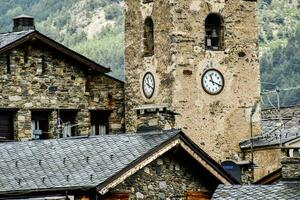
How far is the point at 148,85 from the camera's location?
5581 centimetres

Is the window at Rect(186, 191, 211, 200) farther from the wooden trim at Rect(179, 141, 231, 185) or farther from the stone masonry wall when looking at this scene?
the wooden trim at Rect(179, 141, 231, 185)

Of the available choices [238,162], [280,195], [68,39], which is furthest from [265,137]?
[68,39]

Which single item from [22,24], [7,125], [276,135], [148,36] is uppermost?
[22,24]

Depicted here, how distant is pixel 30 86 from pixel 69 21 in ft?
326

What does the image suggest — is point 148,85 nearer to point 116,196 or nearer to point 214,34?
point 214,34

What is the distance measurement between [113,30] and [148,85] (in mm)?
88968

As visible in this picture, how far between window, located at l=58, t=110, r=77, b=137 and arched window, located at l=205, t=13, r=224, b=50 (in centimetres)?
617

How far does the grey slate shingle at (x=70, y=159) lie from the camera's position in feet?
128

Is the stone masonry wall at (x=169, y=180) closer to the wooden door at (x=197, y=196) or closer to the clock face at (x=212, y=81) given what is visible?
the wooden door at (x=197, y=196)

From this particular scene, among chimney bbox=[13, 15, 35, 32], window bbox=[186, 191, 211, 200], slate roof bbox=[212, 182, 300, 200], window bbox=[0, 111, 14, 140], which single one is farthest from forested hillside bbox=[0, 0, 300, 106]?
slate roof bbox=[212, 182, 300, 200]

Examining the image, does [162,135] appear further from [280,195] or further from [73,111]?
[73,111]

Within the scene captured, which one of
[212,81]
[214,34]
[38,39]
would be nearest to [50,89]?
[38,39]

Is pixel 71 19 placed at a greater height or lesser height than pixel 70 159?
greater

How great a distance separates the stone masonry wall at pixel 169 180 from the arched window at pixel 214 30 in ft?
49.9
